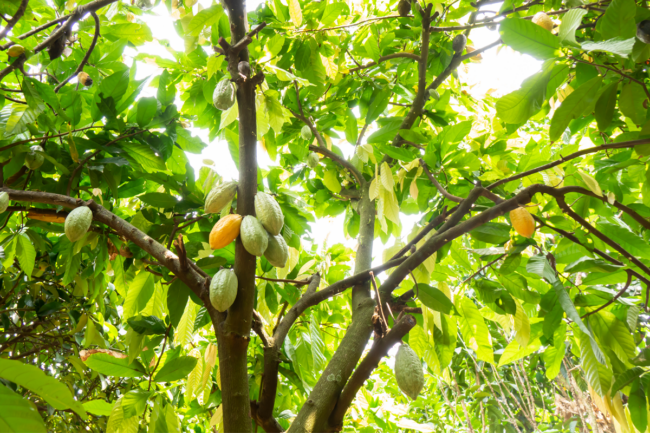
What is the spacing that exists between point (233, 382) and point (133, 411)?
10.9 inches

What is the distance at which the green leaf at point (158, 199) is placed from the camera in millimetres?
1215

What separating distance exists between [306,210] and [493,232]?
65cm

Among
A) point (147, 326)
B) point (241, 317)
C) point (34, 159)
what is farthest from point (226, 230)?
point (34, 159)

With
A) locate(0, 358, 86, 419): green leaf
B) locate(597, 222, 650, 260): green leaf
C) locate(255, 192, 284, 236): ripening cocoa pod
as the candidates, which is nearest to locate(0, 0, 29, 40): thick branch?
locate(255, 192, 284, 236): ripening cocoa pod

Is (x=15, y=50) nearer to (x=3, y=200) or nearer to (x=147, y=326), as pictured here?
(x=3, y=200)

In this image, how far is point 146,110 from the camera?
4.20 feet

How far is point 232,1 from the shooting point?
1088mm

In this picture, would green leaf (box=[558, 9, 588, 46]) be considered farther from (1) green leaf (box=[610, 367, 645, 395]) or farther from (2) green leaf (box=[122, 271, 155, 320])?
(2) green leaf (box=[122, 271, 155, 320])

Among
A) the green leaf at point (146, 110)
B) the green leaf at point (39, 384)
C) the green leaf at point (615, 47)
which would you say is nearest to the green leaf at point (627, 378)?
the green leaf at point (615, 47)

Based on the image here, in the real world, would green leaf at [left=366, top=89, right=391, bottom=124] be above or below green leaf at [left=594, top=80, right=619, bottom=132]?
above

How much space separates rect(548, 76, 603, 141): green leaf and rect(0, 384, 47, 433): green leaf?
1157mm

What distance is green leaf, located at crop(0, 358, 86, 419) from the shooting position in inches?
19.3

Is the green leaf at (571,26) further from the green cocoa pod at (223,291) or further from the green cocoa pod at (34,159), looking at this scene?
the green cocoa pod at (34,159)

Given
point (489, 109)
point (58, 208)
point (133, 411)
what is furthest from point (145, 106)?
point (489, 109)
